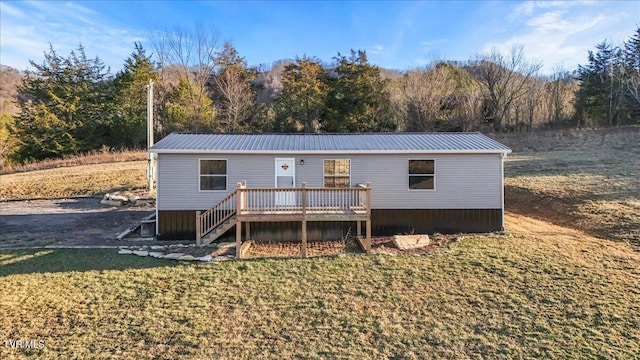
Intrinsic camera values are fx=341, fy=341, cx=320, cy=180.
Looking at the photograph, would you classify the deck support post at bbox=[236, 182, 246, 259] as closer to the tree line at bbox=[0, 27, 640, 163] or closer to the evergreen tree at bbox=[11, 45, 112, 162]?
the tree line at bbox=[0, 27, 640, 163]

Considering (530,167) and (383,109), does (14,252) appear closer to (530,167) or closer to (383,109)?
(530,167)

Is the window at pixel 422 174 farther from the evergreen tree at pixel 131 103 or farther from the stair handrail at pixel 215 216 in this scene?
the evergreen tree at pixel 131 103

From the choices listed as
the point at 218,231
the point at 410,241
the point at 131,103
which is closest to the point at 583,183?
the point at 410,241

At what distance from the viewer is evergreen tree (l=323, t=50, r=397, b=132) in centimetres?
2828

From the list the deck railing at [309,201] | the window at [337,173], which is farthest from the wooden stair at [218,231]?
the window at [337,173]

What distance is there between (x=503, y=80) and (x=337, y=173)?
27.2m

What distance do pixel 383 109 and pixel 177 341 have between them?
2637 cm

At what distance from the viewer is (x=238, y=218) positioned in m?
8.82


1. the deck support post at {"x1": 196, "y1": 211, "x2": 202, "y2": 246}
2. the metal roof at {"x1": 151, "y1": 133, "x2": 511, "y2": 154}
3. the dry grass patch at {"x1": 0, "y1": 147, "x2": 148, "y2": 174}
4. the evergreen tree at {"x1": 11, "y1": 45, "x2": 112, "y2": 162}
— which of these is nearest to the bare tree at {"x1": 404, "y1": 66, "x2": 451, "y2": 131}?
the metal roof at {"x1": 151, "y1": 133, "x2": 511, "y2": 154}

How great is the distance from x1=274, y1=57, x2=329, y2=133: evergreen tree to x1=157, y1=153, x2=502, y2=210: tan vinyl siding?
19693 millimetres

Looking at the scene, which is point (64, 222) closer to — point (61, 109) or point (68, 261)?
point (68, 261)

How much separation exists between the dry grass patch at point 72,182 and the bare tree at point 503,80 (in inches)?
1135

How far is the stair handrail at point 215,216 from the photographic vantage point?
9.62 m

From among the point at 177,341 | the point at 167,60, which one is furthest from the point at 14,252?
the point at 167,60
